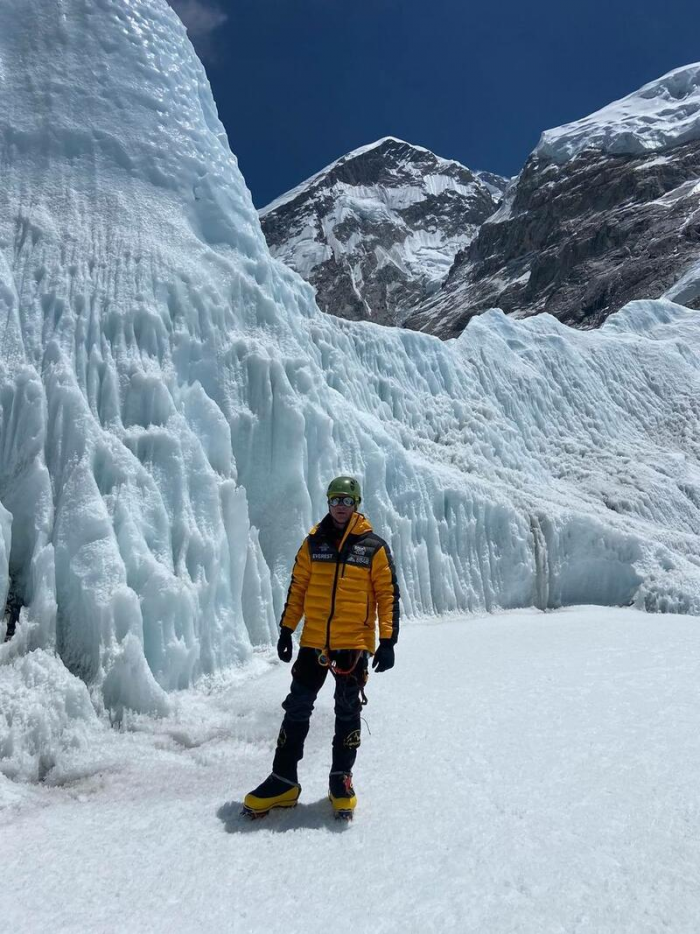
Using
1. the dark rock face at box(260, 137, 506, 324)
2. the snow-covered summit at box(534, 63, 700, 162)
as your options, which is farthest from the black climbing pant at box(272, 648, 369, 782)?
the dark rock face at box(260, 137, 506, 324)

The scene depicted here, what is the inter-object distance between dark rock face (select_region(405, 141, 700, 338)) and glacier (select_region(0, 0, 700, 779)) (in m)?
47.6

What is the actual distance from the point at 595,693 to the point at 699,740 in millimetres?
1309

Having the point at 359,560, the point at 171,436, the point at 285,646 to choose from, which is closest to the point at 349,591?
the point at 359,560

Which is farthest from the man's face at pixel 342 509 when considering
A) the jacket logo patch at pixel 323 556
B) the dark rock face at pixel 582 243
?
the dark rock face at pixel 582 243

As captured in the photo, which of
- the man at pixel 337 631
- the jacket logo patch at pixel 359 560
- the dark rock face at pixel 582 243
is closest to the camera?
the man at pixel 337 631

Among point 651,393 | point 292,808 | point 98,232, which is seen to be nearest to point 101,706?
point 292,808

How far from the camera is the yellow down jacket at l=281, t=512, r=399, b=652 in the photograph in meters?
3.90

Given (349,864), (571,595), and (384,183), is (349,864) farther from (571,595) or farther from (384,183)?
(384,183)

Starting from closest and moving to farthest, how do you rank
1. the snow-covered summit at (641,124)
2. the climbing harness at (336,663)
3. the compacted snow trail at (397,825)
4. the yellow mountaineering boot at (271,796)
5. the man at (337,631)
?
the compacted snow trail at (397,825) → the yellow mountaineering boot at (271,796) → the man at (337,631) → the climbing harness at (336,663) → the snow-covered summit at (641,124)

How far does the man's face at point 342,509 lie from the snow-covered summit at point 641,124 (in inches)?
3881

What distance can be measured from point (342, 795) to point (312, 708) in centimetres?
50

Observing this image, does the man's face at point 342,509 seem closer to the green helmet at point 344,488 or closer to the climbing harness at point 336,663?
the green helmet at point 344,488

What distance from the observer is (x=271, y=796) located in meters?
3.66

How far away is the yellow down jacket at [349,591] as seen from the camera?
3900mm
